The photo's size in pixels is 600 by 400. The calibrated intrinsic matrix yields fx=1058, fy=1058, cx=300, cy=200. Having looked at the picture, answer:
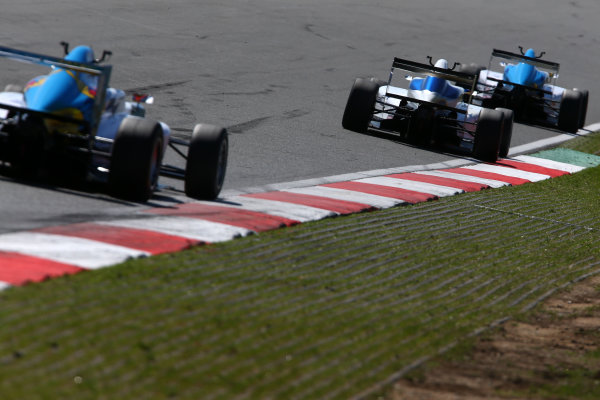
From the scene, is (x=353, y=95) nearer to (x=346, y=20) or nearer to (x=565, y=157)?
(x=565, y=157)

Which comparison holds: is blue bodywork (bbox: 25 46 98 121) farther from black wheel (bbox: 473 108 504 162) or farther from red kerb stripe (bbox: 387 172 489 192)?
black wheel (bbox: 473 108 504 162)

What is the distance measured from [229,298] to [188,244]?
100 cm

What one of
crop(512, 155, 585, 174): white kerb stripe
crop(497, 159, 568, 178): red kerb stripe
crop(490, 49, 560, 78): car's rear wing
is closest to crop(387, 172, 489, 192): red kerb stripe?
crop(497, 159, 568, 178): red kerb stripe

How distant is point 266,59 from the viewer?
19344mm

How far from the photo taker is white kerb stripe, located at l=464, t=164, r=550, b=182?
12.8m

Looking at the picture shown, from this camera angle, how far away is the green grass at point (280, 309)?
4.38 m

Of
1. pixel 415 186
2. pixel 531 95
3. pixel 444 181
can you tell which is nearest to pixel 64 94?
pixel 415 186

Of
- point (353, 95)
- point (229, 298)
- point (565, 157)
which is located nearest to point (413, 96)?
point (353, 95)

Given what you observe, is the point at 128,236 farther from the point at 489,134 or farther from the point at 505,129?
the point at 505,129

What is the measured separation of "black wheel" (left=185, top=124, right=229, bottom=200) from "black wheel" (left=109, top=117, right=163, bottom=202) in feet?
1.47

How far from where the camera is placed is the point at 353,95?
46.5 feet

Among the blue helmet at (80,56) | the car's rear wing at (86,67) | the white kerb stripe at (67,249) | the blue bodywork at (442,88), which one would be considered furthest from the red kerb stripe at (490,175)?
the white kerb stripe at (67,249)

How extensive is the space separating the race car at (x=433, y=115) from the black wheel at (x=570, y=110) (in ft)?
13.8

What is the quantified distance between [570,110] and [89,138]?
1221 cm
